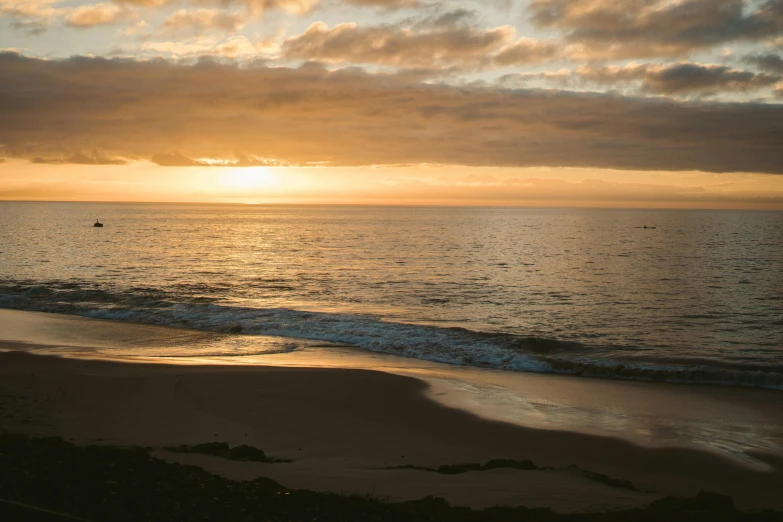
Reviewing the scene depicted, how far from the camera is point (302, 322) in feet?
87.4

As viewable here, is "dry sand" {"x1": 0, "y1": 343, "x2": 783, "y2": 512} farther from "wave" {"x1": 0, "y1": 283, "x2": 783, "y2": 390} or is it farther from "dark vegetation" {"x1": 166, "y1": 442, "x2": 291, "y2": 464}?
"wave" {"x1": 0, "y1": 283, "x2": 783, "y2": 390}

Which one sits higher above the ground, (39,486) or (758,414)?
(39,486)

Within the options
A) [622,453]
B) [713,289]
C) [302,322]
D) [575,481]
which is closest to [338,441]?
[575,481]

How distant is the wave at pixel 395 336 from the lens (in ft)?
62.4

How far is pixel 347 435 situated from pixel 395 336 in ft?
39.7

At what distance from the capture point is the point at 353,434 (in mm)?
11930

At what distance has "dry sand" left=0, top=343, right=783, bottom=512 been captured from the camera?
9.00 m

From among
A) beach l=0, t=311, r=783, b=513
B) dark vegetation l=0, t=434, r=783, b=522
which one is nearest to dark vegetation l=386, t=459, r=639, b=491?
beach l=0, t=311, r=783, b=513

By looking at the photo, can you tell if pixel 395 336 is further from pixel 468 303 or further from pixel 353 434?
pixel 353 434

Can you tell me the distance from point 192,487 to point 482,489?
3863mm

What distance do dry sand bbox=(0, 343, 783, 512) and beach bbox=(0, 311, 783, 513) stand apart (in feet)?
0.10

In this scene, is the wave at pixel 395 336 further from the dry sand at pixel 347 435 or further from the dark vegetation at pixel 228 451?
the dark vegetation at pixel 228 451

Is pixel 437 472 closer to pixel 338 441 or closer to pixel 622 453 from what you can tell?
pixel 338 441

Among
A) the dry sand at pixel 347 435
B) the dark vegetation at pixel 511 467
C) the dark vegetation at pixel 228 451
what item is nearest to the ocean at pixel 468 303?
the dry sand at pixel 347 435
